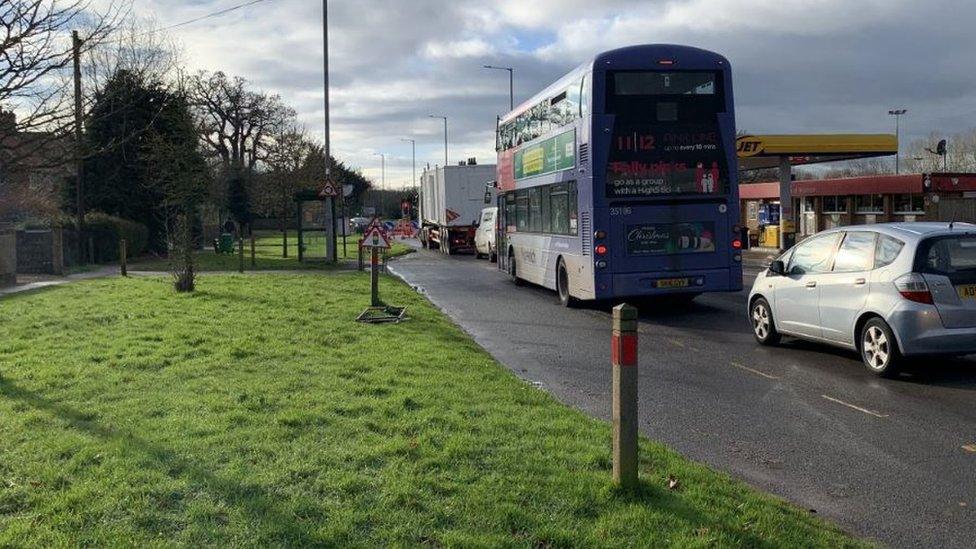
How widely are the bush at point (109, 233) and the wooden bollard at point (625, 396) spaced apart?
92.5 feet

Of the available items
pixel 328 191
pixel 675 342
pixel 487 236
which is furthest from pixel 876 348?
pixel 487 236

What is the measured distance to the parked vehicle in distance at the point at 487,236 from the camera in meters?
32.0

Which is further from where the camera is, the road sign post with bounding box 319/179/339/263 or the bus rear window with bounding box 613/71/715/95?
the road sign post with bounding box 319/179/339/263

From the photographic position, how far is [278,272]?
84.3 feet

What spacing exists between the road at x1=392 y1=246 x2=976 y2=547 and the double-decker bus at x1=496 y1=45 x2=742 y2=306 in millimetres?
898

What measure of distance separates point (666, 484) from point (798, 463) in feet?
4.93

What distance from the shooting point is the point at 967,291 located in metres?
8.82

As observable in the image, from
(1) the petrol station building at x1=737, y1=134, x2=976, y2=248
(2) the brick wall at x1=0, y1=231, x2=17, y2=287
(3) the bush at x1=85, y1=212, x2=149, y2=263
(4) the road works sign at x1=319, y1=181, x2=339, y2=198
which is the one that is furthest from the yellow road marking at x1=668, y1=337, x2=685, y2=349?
(3) the bush at x1=85, y1=212, x2=149, y2=263

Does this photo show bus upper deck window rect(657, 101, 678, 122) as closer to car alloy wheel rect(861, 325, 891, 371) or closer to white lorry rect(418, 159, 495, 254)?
car alloy wheel rect(861, 325, 891, 371)

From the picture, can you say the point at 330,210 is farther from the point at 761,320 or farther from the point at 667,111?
the point at 761,320

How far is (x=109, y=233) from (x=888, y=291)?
2738cm

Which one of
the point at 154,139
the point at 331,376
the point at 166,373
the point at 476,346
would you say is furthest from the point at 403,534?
the point at 154,139

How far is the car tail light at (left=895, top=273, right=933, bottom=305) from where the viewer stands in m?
8.81

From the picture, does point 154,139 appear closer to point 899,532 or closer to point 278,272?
point 278,272
